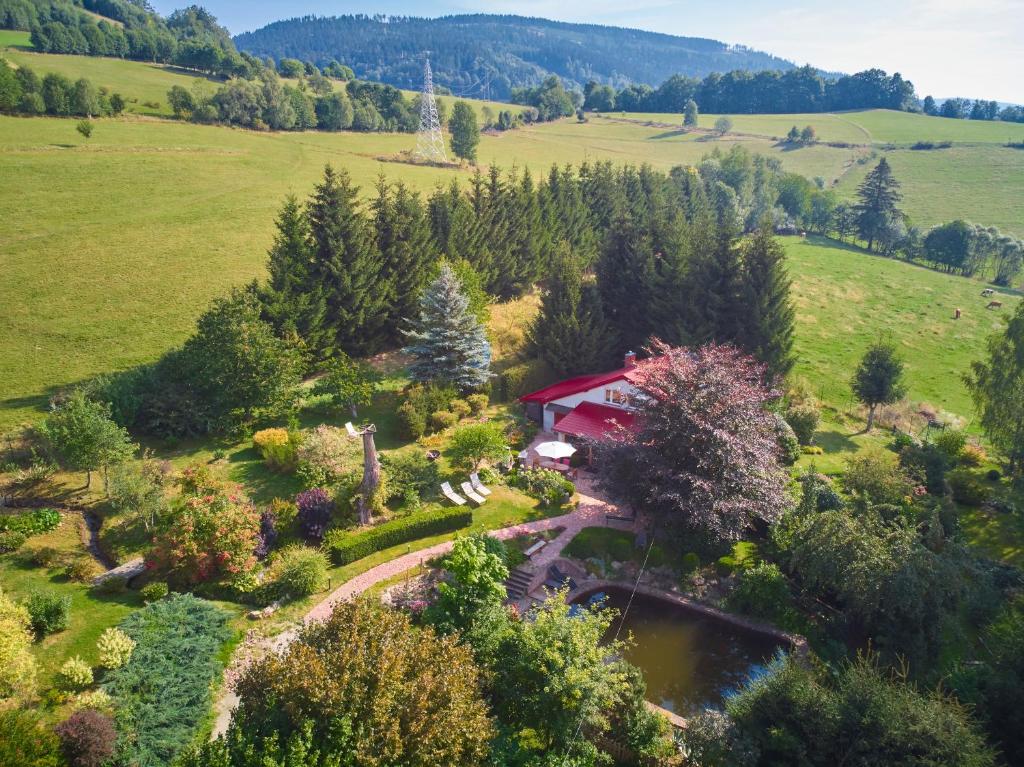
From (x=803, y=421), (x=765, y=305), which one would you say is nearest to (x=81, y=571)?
(x=803, y=421)

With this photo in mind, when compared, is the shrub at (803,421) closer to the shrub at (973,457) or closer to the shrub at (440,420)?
the shrub at (973,457)

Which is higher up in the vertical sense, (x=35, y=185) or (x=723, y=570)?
(x=35, y=185)

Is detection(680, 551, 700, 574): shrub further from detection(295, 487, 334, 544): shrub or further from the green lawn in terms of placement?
the green lawn

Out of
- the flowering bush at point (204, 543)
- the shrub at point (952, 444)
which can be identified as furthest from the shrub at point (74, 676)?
the shrub at point (952, 444)

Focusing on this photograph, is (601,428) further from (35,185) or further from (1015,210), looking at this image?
(1015,210)

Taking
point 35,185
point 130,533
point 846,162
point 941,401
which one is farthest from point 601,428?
point 846,162

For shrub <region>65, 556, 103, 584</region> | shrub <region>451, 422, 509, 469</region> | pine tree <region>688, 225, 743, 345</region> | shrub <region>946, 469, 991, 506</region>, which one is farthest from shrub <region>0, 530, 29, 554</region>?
shrub <region>946, 469, 991, 506</region>
